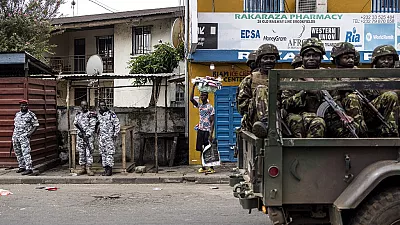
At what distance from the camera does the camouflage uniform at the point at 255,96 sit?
15.9ft

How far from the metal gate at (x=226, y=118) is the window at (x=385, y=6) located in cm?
423

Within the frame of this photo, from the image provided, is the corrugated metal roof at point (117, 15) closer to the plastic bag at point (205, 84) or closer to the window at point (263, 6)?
the window at point (263, 6)

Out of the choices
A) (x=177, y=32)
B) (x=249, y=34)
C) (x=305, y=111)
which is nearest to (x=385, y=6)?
(x=249, y=34)

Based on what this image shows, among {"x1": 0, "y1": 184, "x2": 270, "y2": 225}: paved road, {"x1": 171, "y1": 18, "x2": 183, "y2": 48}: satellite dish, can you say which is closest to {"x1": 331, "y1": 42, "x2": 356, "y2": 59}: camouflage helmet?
{"x1": 0, "y1": 184, "x2": 270, "y2": 225}: paved road

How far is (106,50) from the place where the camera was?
24.3 m

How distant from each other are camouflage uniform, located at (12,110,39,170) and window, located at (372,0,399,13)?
8984 millimetres

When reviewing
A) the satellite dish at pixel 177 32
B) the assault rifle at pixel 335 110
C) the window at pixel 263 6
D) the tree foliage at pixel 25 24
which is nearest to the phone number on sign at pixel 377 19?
the window at pixel 263 6

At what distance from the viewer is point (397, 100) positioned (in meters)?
4.68

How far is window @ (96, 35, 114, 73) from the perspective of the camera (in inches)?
945

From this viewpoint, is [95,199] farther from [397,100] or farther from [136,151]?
[397,100]

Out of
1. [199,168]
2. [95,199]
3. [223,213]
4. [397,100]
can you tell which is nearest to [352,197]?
[397,100]

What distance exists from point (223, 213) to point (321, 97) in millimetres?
3301

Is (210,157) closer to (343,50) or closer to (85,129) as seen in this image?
(85,129)

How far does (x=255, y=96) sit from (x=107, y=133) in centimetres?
663
